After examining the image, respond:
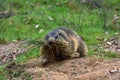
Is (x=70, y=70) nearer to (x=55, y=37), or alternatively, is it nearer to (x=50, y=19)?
(x=55, y=37)

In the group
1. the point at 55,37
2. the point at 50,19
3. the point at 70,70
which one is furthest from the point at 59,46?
the point at 50,19

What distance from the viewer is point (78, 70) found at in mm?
8203

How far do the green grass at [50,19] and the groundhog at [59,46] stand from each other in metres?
1.41

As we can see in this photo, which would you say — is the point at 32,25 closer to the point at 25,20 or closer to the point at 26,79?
the point at 25,20

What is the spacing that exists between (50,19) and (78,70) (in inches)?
243

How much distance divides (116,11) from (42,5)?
289cm

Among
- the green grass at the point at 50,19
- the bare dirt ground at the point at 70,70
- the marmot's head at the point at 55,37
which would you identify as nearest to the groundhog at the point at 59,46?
the marmot's head at the point at 55,37

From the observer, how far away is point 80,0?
1609 centimetres

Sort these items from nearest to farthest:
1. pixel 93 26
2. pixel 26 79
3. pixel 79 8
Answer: pixel 26 79, pixel 93 26, pixel 79 8

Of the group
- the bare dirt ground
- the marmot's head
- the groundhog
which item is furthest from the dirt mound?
the marmot's head

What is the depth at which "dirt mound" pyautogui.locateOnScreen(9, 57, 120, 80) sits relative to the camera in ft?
24.3

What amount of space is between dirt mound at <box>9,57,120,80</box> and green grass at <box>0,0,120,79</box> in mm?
1622

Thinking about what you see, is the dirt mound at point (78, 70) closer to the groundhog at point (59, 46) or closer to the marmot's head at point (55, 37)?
the groundhog at point (59, 46)

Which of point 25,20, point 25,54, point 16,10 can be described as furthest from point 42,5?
point 25,54
